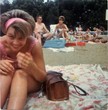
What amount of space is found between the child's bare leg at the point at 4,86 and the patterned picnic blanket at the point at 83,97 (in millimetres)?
86

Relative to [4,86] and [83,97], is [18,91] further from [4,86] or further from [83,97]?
[83,97]

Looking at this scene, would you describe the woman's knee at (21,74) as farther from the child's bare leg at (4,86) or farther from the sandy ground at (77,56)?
the sandy ground at (77,56)

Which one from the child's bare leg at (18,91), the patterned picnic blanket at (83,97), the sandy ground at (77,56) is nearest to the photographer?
the child's bare leg at (18,91)

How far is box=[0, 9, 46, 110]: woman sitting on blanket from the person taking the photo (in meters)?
0.62

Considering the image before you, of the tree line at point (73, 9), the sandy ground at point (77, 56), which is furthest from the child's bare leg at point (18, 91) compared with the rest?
the sandy ground at point (77, 56)

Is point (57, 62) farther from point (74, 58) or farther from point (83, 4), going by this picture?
point (83, 4)

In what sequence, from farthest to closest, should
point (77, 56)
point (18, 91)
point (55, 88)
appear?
point (77, 56) < point (55, 88) < point (18, 91)

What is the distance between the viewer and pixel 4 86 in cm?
64

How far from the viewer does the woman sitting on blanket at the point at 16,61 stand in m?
0.62

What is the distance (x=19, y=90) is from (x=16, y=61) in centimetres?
8

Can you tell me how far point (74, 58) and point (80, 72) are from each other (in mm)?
212

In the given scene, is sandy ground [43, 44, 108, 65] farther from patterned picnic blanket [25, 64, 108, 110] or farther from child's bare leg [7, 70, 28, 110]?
child's bare leg [7, 70, 28, 110]

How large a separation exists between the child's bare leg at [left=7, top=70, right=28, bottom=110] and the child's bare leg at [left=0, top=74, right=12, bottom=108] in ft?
0.04

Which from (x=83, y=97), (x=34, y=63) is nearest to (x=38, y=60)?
(x=34, y=63)
